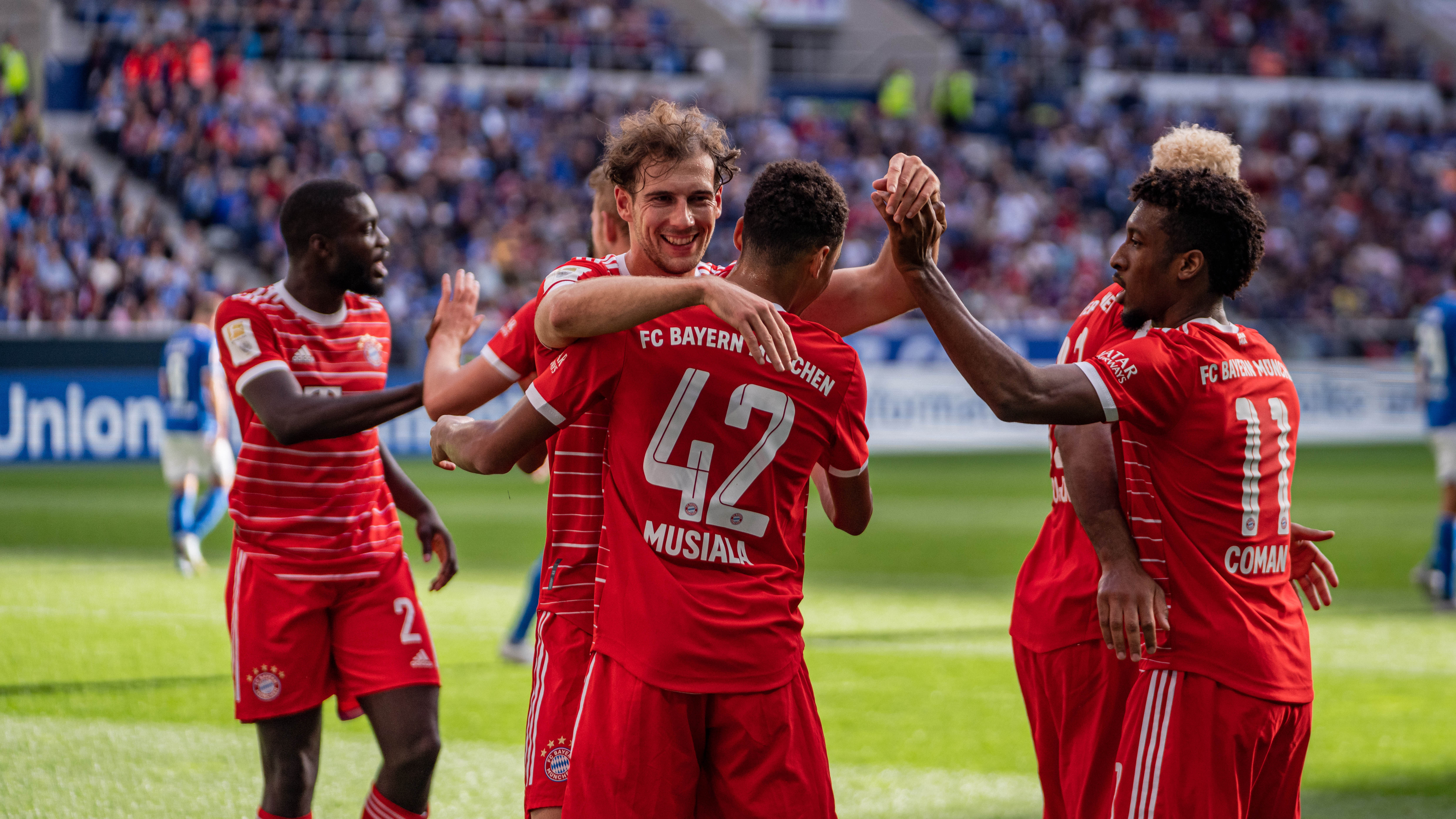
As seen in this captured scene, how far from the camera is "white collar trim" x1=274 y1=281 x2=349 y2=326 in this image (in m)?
4.49

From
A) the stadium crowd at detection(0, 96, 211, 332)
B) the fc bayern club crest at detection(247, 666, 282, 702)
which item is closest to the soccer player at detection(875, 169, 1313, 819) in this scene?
the fc bayern club crest at detection(247, 666, 282, 702)

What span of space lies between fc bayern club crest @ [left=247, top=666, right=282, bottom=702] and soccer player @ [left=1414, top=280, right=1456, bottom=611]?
8137 mm

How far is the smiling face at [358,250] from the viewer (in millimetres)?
4484

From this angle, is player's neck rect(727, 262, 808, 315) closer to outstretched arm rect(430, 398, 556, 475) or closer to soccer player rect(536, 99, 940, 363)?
soccer player rect(536, 99, 940, 363)

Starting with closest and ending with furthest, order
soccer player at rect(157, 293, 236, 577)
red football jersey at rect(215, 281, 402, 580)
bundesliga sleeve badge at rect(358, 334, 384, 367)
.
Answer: red football jersey at rect(215, 281, 402, 580) → bundesliga sleeve badge at rect(358, 334, 384, 367) → soccer player at rect(157, 293, 236, 577)

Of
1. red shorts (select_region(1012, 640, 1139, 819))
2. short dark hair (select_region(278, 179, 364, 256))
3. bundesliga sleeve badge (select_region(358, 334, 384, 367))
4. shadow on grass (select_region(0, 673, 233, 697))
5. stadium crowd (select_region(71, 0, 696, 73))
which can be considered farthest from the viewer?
stadium crowd (select_region(71, 0, 696, 73))

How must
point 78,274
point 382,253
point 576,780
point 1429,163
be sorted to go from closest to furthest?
1. point 576,780
2. point 382,253
3. point 78,274
4. point 1429,163

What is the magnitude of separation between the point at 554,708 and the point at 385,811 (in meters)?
1.07

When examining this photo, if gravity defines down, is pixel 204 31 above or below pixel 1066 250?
above

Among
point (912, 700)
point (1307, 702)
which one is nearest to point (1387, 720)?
point (912, 700)

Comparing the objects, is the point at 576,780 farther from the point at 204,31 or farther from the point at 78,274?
the point at 204,31

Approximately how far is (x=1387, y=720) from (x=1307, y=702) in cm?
423

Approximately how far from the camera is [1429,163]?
35.3m

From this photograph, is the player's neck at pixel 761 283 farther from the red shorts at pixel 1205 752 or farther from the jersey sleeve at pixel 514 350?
the red shorts at pixel 1205 752
